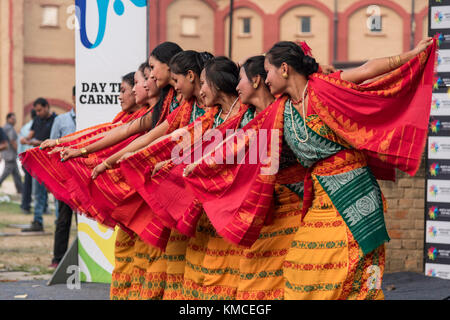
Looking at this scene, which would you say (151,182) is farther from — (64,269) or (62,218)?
(62,218)

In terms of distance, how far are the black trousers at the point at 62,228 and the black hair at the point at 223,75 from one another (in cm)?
360

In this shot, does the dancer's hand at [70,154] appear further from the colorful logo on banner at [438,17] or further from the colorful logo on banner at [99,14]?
the colorful logo on banner at [438,17]

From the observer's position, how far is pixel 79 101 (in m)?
7.54

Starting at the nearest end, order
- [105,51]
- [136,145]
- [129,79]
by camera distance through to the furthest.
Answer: [136,145] → [129,79] → [105,51]

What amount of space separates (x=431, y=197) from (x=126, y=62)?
2.86 metres

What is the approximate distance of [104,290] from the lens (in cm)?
754

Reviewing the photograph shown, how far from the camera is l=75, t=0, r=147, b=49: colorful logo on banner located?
289 inches

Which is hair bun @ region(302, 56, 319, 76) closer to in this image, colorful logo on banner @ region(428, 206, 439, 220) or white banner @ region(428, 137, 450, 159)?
white banner @ region(428, 137, 450, 159)

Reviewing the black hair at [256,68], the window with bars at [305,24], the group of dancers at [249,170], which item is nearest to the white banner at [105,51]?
the group of dancers at [249,170]

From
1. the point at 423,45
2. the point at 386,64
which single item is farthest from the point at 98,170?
the point at 423,45

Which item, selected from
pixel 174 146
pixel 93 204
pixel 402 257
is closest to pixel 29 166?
pixel 93 204

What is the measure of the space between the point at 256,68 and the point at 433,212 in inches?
121

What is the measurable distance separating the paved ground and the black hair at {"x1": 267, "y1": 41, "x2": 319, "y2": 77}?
2995mm

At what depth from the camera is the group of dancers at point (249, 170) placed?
4.44 m
